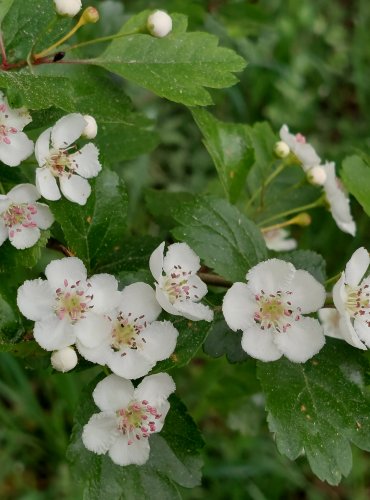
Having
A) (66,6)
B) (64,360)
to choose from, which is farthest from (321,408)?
(66,6)

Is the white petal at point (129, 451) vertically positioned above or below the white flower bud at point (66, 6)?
below

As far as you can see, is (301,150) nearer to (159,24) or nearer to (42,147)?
(159,24)

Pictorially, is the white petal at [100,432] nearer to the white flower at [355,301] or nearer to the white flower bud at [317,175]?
the white flower at [355,301]

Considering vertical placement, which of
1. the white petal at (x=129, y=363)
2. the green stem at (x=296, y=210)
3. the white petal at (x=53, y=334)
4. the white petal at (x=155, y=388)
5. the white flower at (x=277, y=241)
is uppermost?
the white petal at (x=53, y=334)

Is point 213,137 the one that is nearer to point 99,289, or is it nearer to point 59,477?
point 99,289

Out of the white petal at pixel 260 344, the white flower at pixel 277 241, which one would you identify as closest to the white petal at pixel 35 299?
the white petal at pixel 260 344

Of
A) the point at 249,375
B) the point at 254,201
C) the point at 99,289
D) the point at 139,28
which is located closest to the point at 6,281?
the point at 99,289

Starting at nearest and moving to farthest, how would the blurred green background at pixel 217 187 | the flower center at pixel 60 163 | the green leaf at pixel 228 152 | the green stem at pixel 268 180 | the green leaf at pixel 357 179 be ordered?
the flower center at pixel 60 163, the green leaf at pixel 357 179, the green leaf at pixel 228 152, the green stem at pixel 268 180, the blurred green background at pixel 217 187
